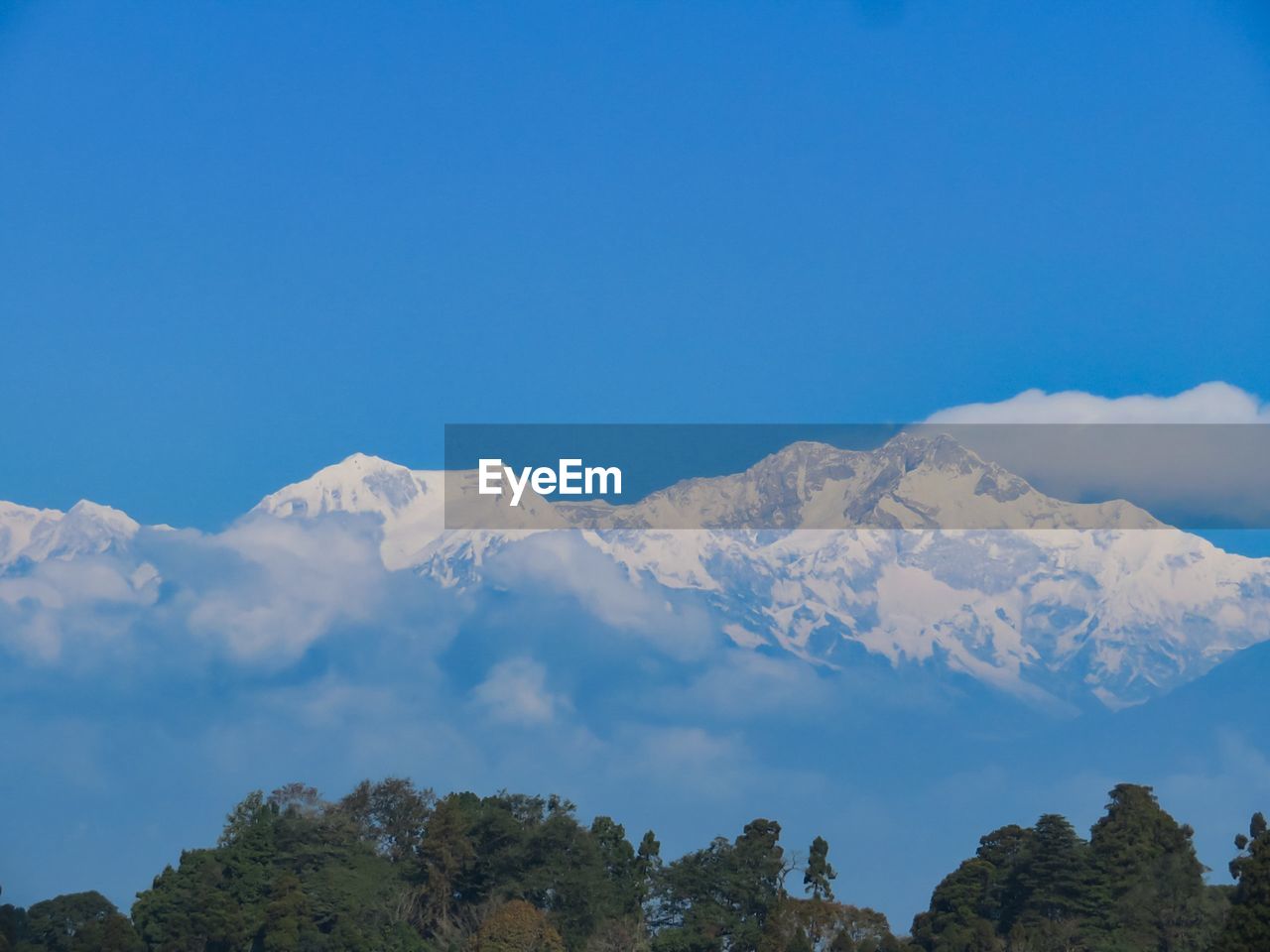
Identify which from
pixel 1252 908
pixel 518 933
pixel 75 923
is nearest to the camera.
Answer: pixel 1252 908

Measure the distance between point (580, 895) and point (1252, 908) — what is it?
26087 mm

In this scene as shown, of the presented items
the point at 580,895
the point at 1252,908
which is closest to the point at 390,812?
the point at 580,895

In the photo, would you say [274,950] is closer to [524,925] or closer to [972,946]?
[524,925]

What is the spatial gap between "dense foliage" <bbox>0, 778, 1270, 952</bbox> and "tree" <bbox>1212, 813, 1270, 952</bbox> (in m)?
9.29

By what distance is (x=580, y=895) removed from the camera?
66562 millimetres

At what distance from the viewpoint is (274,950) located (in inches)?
2499

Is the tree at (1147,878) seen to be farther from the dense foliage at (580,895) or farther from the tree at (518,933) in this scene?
the tree at (518,933)

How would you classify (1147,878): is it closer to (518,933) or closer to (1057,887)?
(1057,887)

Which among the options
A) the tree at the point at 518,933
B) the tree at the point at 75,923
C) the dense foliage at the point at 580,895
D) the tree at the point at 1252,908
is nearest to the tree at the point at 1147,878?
the dense foliage at the point at 580,895

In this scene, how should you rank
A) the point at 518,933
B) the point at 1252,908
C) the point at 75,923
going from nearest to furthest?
the point at 1252,908, the point at 518,933, the point at 75,923

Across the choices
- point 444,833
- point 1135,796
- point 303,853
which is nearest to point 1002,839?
point 1135,796

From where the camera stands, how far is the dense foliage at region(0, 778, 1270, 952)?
61531 mm

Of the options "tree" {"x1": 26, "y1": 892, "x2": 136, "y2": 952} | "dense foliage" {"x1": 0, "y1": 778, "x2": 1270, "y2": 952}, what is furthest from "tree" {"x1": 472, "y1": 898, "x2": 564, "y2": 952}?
"tree" {"x1": 26, "y1": 892, "x2": 136, "y2": 952}

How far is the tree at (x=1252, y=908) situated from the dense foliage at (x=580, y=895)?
Result: 9285 mm
